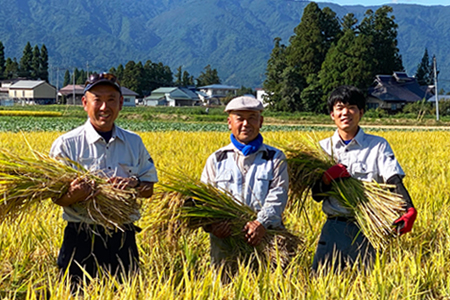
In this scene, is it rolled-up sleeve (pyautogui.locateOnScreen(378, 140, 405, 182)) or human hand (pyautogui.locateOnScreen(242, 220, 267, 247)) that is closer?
human hand (pyautogui.locateOnScreen(242, 220, 267, 247))

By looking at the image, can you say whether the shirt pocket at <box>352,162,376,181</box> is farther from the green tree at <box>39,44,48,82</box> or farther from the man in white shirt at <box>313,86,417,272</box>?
the green tree at <box>39,44,48,82</box>

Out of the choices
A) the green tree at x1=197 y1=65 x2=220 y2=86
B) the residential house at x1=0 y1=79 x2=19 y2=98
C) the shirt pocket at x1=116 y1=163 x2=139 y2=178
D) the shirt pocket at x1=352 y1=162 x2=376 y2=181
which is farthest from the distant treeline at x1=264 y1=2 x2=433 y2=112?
the green tree at x1=197 y1=65 x2=220 y2=86

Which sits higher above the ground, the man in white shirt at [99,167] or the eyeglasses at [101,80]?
the eyeglasses at [101,80]

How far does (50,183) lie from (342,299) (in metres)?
1.44

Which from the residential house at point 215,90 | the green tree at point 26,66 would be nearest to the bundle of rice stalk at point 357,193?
the green tree at point 26,66

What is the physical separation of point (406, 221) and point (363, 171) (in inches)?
15.7

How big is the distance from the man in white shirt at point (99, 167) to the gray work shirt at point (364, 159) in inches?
43.3

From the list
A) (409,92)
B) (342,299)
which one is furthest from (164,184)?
(409,92)

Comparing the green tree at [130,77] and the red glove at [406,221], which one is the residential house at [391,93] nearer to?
the red glove at [406,221]

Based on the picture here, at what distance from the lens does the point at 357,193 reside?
115 inches

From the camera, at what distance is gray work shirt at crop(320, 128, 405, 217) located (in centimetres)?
288

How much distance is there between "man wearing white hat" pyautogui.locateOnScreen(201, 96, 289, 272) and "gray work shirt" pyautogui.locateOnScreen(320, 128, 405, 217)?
42 centimetres

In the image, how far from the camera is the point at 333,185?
2977mm

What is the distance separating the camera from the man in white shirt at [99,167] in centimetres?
259
